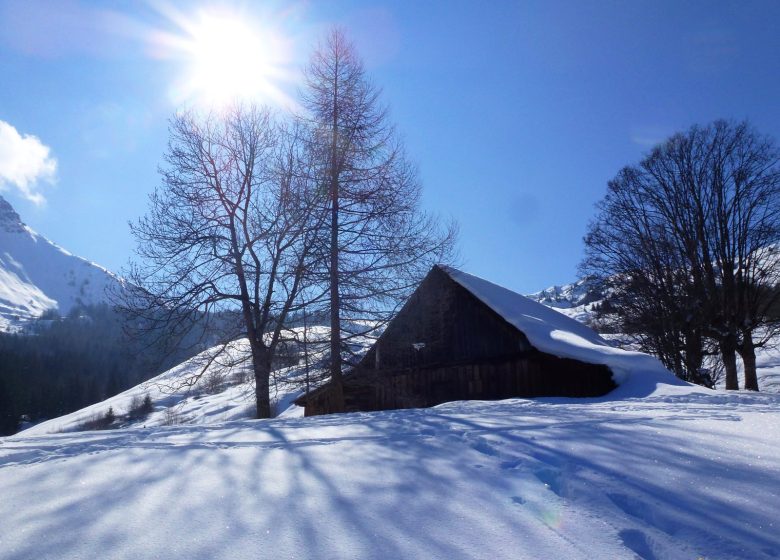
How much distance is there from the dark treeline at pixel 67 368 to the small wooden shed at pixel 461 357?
4.71 m

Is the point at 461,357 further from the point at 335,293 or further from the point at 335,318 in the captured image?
the point at 335,293

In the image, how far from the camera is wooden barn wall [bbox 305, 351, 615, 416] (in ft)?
46.4

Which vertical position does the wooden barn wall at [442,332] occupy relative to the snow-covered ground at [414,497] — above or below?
above

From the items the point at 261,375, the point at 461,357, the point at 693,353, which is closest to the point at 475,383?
the point at 461,357

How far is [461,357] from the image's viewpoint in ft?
56.5

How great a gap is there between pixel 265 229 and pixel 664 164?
1544 centimetres

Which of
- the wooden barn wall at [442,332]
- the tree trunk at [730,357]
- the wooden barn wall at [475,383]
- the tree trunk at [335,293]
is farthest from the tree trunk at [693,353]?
the tree trunk at [335,293]

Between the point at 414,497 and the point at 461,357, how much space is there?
1438 cm

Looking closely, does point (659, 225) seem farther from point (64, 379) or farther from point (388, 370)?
point (64, 379)

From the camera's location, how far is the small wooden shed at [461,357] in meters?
14.0

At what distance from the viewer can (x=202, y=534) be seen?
8.50 feet

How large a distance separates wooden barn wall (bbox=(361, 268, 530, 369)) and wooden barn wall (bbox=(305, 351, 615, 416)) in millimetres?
335

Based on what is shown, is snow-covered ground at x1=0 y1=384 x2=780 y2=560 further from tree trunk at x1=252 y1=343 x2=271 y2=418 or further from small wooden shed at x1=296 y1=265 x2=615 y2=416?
small wooden shed at x1=296 y1=265 x2=615 y2=416

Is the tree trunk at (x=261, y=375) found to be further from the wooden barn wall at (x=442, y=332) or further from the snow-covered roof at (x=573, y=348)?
the snow-covered roof at (x=573, y=348)
